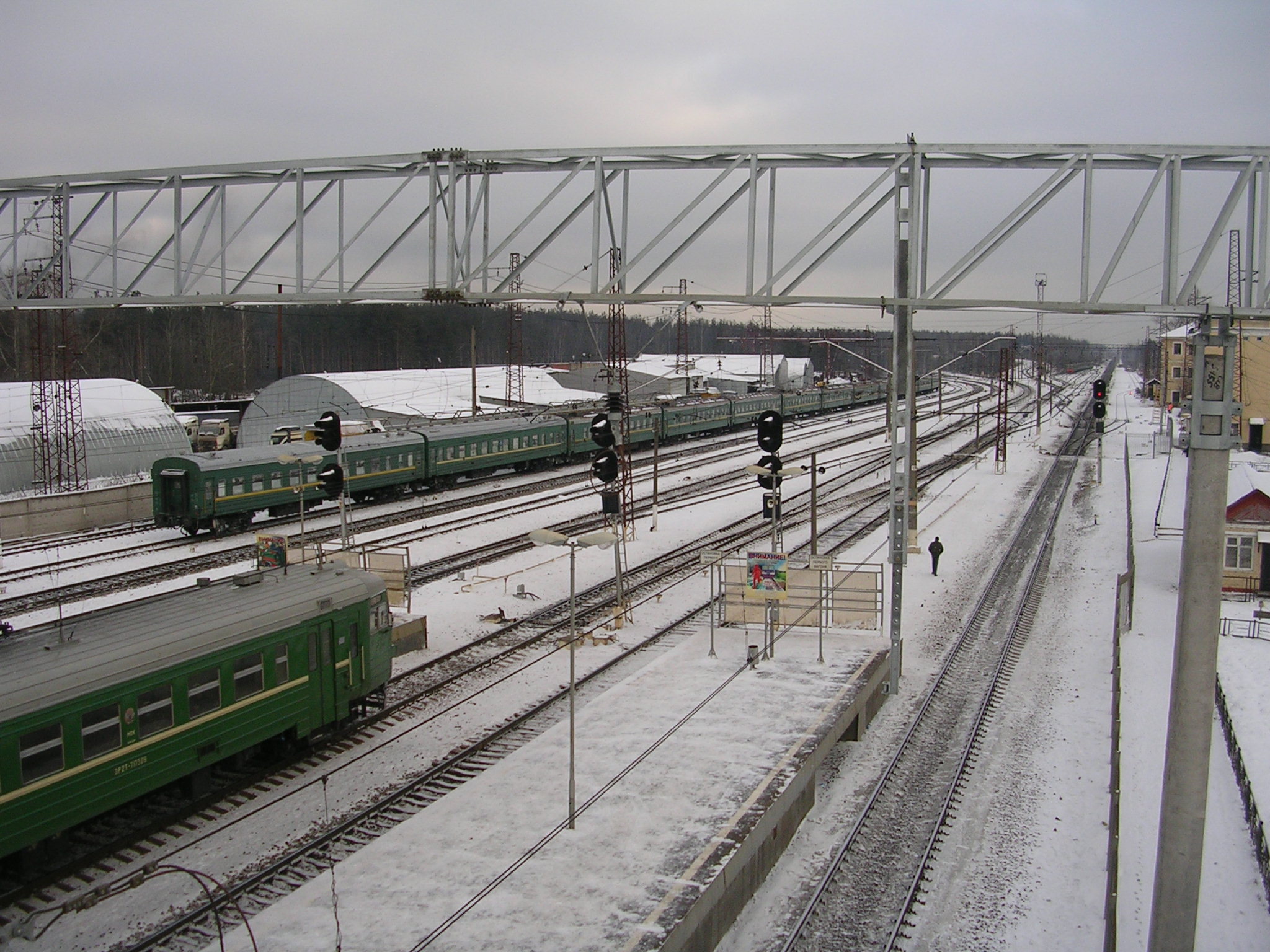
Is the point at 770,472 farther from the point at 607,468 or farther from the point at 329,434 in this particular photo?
the point at 329,434

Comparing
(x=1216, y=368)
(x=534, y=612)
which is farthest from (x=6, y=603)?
(x=1216, y=368)

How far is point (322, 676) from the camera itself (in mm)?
13508

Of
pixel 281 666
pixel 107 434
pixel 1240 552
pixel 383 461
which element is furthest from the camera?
pixel 107 434

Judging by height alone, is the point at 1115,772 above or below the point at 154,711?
below

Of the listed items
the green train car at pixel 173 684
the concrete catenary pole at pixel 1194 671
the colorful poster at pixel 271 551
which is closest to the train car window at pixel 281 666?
the green train car at pixel 173 684

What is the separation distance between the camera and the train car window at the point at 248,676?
1208cm

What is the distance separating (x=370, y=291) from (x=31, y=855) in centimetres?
762

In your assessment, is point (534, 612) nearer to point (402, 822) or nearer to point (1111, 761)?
point (402, 822)

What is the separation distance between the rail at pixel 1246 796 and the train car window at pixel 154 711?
41.5ft

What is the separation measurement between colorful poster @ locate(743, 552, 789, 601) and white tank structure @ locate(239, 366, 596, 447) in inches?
978

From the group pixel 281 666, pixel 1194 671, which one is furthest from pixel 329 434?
pixel 1194 671

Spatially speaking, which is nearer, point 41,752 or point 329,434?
point 41,752

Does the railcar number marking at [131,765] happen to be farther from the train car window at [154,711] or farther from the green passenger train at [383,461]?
the green passenger train at [383,461]

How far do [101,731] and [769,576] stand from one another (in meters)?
10.7
